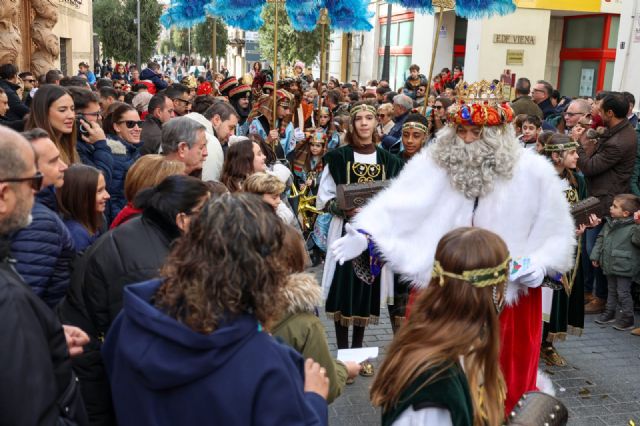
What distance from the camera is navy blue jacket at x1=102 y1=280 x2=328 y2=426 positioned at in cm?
176

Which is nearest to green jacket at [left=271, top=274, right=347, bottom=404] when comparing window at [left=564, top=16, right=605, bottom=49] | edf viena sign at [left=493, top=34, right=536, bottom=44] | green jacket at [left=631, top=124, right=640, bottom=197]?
green jacket at [left=631, top=124, right=640, bottom=197]

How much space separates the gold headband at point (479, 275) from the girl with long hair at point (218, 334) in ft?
2.25

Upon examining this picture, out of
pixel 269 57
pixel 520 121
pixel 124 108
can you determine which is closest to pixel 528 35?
pixel 269 57

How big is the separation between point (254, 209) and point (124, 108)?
4552mm

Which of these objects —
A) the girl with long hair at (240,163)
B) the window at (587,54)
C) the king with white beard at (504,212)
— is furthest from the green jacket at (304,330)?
the window at (587,54)

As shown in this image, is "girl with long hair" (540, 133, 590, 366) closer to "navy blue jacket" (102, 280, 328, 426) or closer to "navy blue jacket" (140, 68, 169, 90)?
"navy blue jacket" (102, 280, 328, 426)

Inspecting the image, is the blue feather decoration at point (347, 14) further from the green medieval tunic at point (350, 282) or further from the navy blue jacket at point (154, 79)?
the navy blue jacket at point (154, 79)

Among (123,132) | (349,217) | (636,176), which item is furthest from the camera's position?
(636,176)

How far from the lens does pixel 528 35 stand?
70.1ft

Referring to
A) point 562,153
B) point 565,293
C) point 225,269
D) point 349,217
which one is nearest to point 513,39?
point 562,153

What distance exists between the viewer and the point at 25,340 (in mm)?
1903

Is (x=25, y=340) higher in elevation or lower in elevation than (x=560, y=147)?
lower

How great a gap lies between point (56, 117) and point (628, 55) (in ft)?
32.6

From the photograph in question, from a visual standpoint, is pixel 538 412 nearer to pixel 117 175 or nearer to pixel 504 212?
pixel 504 212
